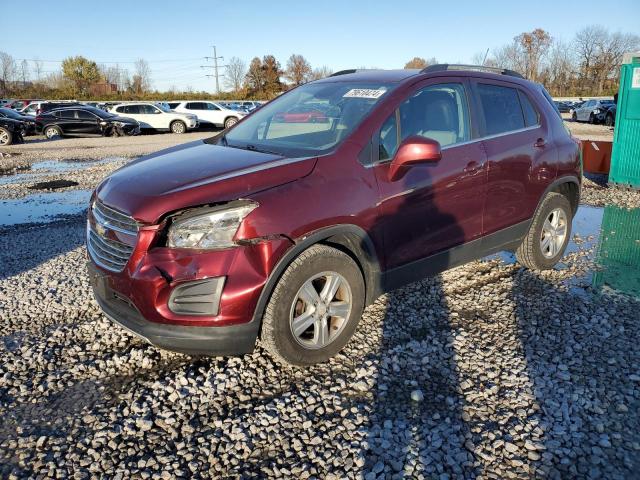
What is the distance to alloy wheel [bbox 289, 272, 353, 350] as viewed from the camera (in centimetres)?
319

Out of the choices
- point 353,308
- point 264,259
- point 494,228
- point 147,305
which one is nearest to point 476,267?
point 494,228

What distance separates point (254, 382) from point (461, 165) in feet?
7.52

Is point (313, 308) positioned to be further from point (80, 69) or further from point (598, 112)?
point (80, 69)

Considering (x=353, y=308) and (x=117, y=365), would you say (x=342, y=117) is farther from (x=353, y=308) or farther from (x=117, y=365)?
(x=117, y=365)

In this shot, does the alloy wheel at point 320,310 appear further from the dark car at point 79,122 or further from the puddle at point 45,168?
the dark car at point 79,122

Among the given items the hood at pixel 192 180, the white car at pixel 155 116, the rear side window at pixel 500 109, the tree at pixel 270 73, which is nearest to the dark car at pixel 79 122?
the white car at pixel 155 116

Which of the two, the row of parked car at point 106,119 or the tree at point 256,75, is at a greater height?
the tree at point 256,75

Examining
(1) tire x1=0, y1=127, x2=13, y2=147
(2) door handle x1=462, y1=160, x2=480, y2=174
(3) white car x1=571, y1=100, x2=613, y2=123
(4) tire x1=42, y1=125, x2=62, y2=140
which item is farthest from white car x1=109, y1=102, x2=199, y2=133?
(2) door handle x1=462, y1=160, x2=480, y2=174

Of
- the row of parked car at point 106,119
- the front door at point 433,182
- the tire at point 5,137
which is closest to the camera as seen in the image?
the front door at point 433,182

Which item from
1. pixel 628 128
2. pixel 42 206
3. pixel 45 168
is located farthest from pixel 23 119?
pixel 628 128

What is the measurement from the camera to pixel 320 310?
10.8ft

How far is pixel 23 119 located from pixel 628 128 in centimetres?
2388

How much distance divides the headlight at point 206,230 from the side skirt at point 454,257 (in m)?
1.26

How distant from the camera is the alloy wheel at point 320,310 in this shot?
319 cm
